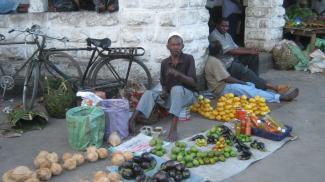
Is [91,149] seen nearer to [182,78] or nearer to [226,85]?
[182,78]

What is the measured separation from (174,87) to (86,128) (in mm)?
1324

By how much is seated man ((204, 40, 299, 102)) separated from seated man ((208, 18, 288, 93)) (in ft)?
0.87

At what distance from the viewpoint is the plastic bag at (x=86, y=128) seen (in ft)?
16.4

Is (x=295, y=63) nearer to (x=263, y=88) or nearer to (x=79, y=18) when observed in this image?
(x=263, y=88)

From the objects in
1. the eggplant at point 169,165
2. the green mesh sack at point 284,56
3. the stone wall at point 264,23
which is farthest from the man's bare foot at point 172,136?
the stone wall at point 264,23

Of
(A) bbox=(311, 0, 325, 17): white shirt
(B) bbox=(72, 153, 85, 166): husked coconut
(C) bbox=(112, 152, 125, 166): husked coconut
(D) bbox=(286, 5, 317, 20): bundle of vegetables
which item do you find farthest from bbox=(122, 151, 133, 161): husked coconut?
(A) bbox=(311, 0, 325, 17): white shirt

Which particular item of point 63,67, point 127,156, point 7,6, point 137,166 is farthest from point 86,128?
point 7,6

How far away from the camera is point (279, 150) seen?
5.05 meters

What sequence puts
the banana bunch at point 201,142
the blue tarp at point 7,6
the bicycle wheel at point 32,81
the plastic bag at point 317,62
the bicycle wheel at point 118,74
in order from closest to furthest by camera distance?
1. the banana bunch at point 201,142
2. the bicycle wheel at point 32,81
3. the bicycle wheel at point 118,74
4. the blue tarp at point 7,6
5. the plastic bag at point 317,62

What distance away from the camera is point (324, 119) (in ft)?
20.3

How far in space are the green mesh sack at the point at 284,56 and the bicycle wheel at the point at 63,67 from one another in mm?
4773

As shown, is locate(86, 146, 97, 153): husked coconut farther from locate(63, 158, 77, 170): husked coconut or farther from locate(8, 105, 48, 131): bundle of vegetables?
locate(8, 105, 48, 131): bundle of vegetables

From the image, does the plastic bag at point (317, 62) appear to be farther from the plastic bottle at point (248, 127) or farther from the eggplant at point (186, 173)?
the eggplant at point (186, 173)

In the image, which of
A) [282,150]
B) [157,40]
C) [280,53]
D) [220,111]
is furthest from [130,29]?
[280,53]
